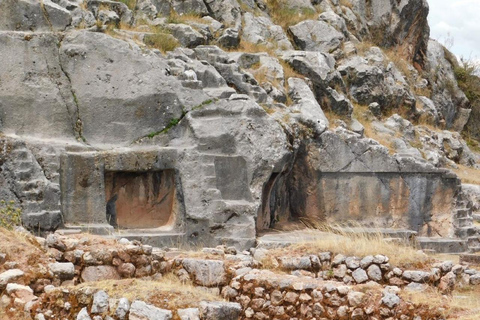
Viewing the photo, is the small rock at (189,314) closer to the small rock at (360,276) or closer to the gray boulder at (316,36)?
the small rock at (360,276)

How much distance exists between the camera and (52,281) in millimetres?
7906

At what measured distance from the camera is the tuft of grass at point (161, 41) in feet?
57.3

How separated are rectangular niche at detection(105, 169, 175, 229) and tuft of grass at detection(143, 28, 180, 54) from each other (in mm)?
3958

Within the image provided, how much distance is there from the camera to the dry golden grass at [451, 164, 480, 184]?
25891mm

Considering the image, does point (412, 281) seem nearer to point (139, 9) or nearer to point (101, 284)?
point (101, 284)

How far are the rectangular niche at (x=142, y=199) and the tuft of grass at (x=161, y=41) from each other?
3.96 meters

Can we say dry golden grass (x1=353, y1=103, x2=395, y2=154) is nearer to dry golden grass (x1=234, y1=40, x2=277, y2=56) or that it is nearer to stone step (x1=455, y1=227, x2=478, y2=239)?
stone step (x1=455, y1=227, x2=478, y2=239)

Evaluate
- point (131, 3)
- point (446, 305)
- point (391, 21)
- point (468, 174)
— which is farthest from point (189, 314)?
point (391, 21)

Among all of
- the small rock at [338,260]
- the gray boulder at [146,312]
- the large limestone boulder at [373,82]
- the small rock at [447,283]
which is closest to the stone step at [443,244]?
the small rock at [447,283]

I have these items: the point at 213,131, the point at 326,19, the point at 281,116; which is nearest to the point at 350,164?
the point at 281,116

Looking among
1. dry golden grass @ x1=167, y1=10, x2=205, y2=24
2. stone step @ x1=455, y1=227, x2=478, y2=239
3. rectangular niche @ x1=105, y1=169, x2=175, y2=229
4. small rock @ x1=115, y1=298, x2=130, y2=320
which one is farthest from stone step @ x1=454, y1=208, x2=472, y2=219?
small rock @ x1=115, y1=298, x2=130, y2=320

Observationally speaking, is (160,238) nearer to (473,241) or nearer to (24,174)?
(24,174)

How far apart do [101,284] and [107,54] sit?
8.54 meters

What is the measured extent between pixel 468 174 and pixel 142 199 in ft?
52.0
